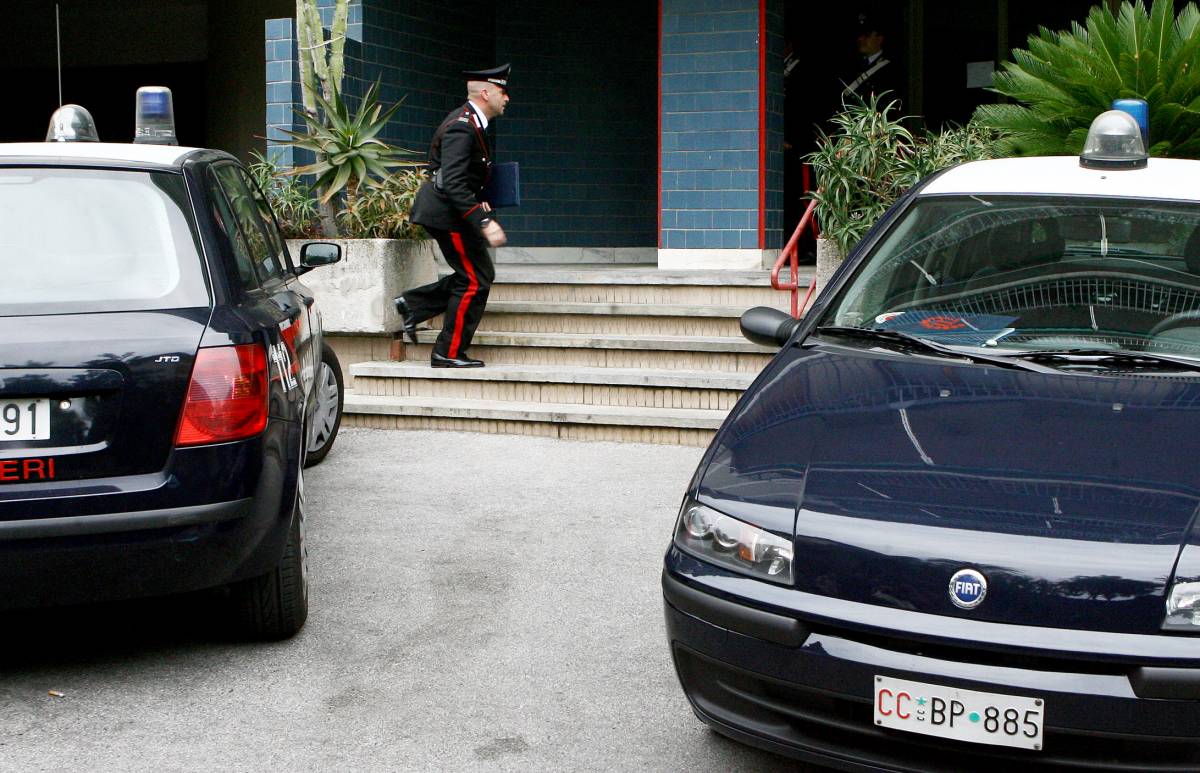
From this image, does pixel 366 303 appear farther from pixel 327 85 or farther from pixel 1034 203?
pixel 1034 203

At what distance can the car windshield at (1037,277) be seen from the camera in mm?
3676

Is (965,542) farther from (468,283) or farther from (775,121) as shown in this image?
(775,121)

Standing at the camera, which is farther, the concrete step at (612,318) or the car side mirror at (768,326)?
the concrete step at (612,318)

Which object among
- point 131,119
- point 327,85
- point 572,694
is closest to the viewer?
point 572,694

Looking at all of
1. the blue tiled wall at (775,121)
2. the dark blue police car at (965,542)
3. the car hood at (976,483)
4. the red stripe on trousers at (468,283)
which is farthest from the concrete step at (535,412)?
the car hood at (976,483)

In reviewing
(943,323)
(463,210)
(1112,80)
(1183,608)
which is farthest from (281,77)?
(1183,608)

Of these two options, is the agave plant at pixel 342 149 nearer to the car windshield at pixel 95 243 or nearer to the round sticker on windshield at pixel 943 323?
the car windshield at pixel 95 243

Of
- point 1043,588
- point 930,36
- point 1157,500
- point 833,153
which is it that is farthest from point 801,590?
point 930,36

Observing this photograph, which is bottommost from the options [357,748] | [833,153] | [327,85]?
[357,748]

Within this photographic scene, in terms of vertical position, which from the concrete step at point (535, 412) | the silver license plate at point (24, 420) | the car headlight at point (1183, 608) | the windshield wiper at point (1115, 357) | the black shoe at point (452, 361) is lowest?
the concrete step at point (535, 412)

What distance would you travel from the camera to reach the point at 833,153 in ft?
27.3

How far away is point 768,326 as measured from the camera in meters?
4.22

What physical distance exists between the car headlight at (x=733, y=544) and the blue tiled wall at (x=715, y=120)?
7323 mm

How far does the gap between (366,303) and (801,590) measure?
6293mm
